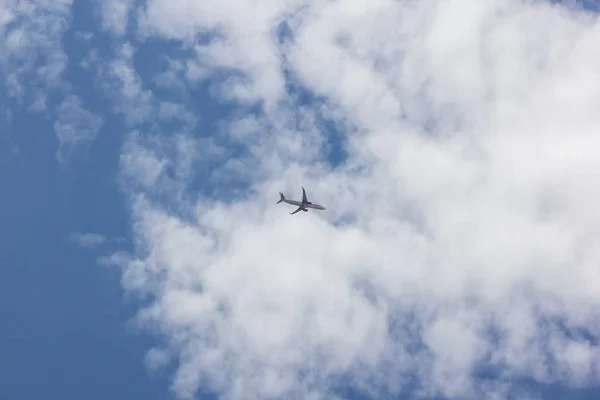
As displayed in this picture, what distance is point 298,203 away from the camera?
182 metres
